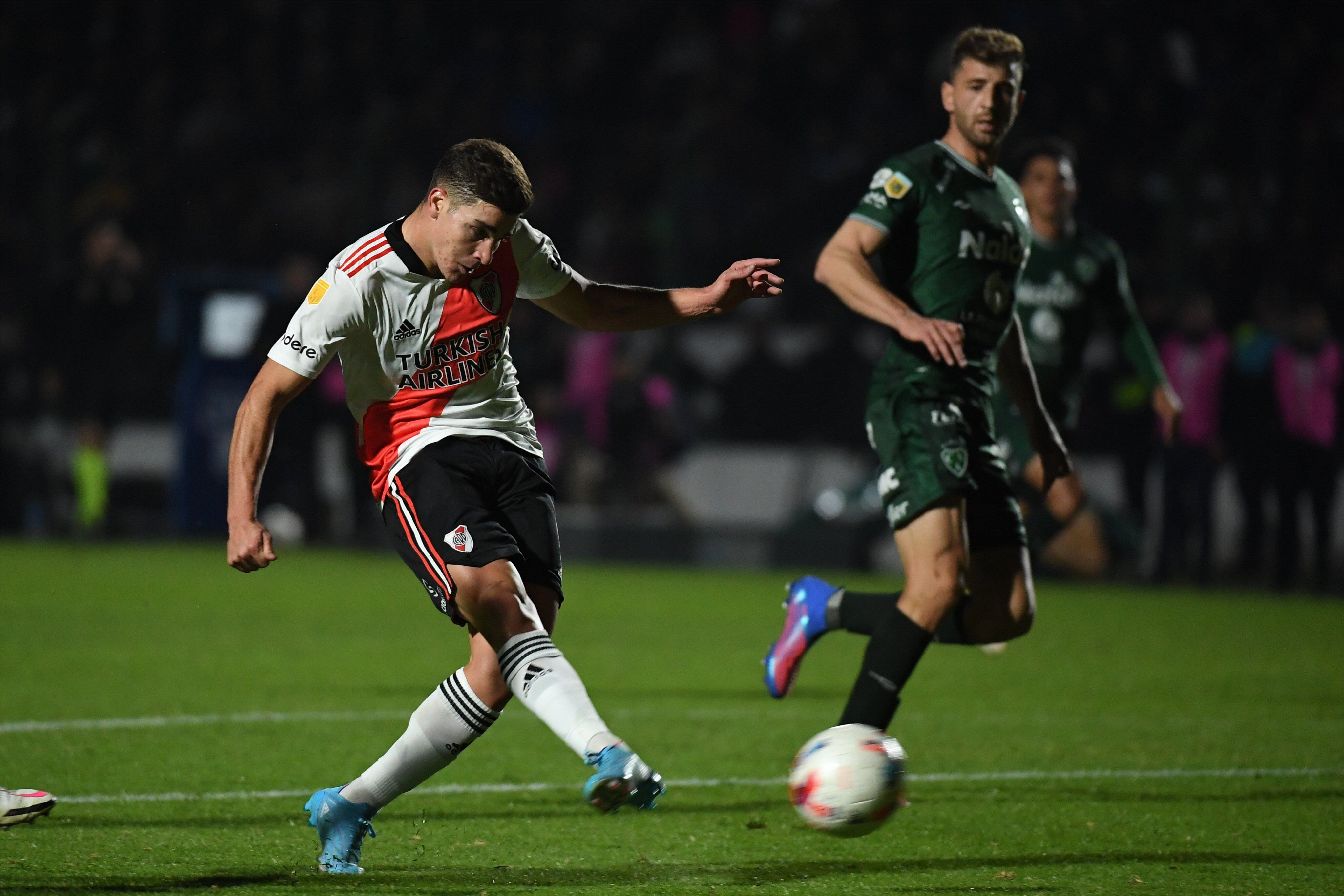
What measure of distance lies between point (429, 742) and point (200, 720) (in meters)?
2.84

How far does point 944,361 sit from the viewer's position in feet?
16.2

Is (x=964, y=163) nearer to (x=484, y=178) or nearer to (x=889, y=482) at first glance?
(x=889, y=482)

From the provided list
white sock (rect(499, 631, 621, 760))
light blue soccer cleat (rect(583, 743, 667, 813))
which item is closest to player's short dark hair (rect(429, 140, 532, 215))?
white sock (rect(499, 631, 621, 760))

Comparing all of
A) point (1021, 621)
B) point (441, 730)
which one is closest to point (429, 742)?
point (441, 730)

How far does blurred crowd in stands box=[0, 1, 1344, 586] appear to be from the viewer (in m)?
14.6

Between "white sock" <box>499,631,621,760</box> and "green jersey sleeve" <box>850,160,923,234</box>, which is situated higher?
"green jersey sleeve" <box>850,160,923,234</box>

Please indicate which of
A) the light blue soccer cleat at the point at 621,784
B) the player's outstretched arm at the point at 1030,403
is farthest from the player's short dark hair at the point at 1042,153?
the light blue soccer cleat at the point at 621,784

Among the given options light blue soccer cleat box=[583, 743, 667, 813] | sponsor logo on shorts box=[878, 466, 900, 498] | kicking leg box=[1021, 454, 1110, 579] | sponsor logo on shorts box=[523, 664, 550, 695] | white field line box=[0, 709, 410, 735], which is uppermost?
sponsor logo on shorts box=[878, 466, 900, 498]

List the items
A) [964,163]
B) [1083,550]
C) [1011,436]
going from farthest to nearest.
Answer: [1083,550] → [1011,436] → [964,163]

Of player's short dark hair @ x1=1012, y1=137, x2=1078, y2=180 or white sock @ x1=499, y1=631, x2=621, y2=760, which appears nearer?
white sock @ x1=499, y1=631, x2=621, y2=760

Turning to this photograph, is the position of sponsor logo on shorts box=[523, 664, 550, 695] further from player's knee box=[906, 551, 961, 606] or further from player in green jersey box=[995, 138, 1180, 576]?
player in green jersey box=[995, 138, 1180, 576]

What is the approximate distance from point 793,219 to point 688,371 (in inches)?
78.9

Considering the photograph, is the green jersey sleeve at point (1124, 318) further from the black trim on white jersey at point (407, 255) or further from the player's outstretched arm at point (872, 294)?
the black trim on white jersey at point (407, 255)

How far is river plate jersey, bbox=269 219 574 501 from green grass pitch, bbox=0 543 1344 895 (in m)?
1.11
